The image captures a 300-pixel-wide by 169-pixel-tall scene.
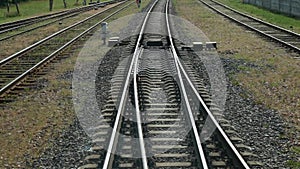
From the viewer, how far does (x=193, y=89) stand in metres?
10.1

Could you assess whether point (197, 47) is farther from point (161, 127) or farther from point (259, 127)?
point (161, 127)

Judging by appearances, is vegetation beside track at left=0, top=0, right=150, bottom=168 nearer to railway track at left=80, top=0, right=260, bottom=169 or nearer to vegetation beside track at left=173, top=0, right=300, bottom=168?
railway track at left=80, top=0, right=260, bottom=169

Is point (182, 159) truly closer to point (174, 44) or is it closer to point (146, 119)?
point (146, 119)

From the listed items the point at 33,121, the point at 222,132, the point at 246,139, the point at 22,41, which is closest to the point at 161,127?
the point at 222,132

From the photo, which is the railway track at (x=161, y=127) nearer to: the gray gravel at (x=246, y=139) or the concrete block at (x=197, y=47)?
the gray gravel at (x=246, y=139)

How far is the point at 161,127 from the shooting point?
808cm

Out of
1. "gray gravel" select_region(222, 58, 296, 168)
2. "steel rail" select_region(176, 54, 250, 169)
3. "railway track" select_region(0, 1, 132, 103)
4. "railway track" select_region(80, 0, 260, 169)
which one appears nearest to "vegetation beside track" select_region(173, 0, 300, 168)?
"gray gravel" select_region(222, 58, 296, 168)

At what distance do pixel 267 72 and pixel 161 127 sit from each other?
614 cm

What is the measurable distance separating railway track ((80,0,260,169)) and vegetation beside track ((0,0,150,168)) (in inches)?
37.3

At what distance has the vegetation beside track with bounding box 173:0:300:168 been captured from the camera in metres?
9.58

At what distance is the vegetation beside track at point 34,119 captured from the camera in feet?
24.1

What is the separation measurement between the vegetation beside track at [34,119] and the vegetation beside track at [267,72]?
441 cm

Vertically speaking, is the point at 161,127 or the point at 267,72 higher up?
the point at 161,127

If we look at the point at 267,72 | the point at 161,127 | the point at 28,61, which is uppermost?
the point at 28,61
